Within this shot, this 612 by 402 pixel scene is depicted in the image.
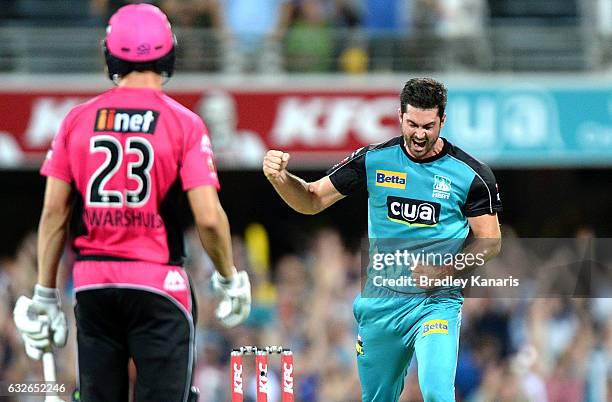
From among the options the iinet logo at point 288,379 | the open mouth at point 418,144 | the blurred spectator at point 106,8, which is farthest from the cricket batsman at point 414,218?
the blurred spectator at point 106,8

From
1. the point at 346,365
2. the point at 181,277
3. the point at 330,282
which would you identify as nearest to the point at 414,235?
the point at 181,277

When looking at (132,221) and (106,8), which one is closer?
(132,221)

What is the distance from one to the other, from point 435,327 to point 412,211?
648 mm

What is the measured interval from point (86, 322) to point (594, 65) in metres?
9.85

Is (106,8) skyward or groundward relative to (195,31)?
skyward

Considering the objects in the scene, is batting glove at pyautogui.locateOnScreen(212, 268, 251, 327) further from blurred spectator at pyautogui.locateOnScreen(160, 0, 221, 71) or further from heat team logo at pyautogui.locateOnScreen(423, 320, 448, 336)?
blurred spectator at pyautogui.locateOnScreen(160, 0, 221, 71)

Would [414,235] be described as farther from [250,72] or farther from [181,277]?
[250,72]

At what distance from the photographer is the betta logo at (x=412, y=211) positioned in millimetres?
6602

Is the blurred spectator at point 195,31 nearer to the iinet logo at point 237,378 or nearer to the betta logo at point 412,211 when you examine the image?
the betta logo at point 412,211

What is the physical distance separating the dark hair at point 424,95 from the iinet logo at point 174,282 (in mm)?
1945

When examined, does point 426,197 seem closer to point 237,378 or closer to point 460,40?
point 237,378

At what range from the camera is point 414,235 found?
6.67 m

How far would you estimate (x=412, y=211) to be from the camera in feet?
21.7

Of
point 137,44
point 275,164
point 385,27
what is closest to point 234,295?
point 137,44
